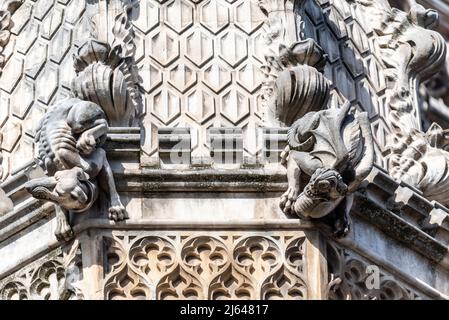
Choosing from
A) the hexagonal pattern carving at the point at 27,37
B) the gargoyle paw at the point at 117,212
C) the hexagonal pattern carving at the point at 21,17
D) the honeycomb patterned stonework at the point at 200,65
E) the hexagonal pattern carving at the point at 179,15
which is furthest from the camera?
the hexagonal pattern carving at the point at 21,17

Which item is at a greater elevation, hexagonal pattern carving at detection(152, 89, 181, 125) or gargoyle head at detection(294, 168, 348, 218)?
hexagonal pattern carving at detection(152, 89, 181, 125)

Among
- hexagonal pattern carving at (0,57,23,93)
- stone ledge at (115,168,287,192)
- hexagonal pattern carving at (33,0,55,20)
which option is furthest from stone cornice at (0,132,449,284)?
hexagonal pattern carving at (33,0,55,20)

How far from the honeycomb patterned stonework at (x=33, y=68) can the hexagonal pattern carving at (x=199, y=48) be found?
3.19ft

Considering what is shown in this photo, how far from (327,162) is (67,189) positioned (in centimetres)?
226

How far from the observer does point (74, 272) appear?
2227 cm

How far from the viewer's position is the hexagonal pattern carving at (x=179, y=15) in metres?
23.8

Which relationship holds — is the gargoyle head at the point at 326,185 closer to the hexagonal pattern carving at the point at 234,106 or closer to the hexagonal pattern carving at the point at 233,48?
the hexagonal pattern carving at the point at 234,106

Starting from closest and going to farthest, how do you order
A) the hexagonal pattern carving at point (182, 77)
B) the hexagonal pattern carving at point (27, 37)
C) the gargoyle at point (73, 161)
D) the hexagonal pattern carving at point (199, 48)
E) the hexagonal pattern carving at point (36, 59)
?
1. the gargoyle at point (73, 161)
2. the hexagonal pattern carving at point (182, 77)
3. the hexagonal pattern carving at point (199, 48)
4. the hexagonal pattern carving at point (36, 59)
5. the hexagonal pattern carving at point (27, 37)

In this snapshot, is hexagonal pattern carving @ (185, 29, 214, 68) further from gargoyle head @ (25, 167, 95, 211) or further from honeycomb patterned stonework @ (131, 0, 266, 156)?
gargoyle head @ (25, 167, 95, 211)

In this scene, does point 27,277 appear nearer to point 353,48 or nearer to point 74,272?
point 74,272

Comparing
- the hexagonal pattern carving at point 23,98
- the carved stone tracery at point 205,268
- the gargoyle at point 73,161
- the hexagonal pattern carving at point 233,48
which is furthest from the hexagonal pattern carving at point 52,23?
the carved stone tracery at point 205,268

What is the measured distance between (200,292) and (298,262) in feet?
2.99

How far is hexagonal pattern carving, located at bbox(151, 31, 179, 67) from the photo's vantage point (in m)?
23.6

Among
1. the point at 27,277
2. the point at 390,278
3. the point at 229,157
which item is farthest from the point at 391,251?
the point at 27,277
